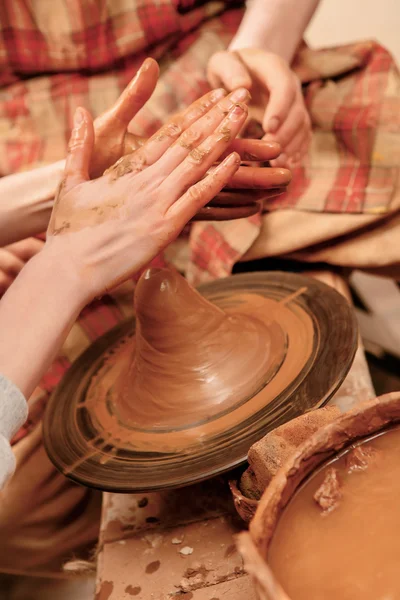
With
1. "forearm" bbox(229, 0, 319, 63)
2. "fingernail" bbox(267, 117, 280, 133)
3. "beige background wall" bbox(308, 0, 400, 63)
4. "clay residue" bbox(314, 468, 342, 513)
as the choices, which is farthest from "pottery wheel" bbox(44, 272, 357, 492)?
"beige background wall" bbox(308, 0, 400, 63)

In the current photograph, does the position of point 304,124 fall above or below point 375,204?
above

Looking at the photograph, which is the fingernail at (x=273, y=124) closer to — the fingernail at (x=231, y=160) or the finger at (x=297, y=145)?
the finger at (x=297, y=145)

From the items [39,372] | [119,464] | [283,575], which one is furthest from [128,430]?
[283,575]

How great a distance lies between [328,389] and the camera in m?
0.85

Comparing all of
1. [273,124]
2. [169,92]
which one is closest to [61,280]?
[273,124]

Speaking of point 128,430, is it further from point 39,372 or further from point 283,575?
point 283,575

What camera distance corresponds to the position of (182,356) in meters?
1.02

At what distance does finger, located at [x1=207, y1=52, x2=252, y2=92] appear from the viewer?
1.25 meters

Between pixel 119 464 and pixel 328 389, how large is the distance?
1.15 ft

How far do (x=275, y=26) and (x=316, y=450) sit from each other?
1317 mm

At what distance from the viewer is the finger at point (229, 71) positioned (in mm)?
1250

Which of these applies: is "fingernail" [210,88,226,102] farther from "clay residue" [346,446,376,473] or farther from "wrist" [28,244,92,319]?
"clay residue" [346,446,376,473]

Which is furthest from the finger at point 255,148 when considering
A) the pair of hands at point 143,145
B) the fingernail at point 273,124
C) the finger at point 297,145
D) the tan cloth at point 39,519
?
the tan cloth at point 39,519

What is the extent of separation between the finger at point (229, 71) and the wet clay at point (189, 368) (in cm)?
50
